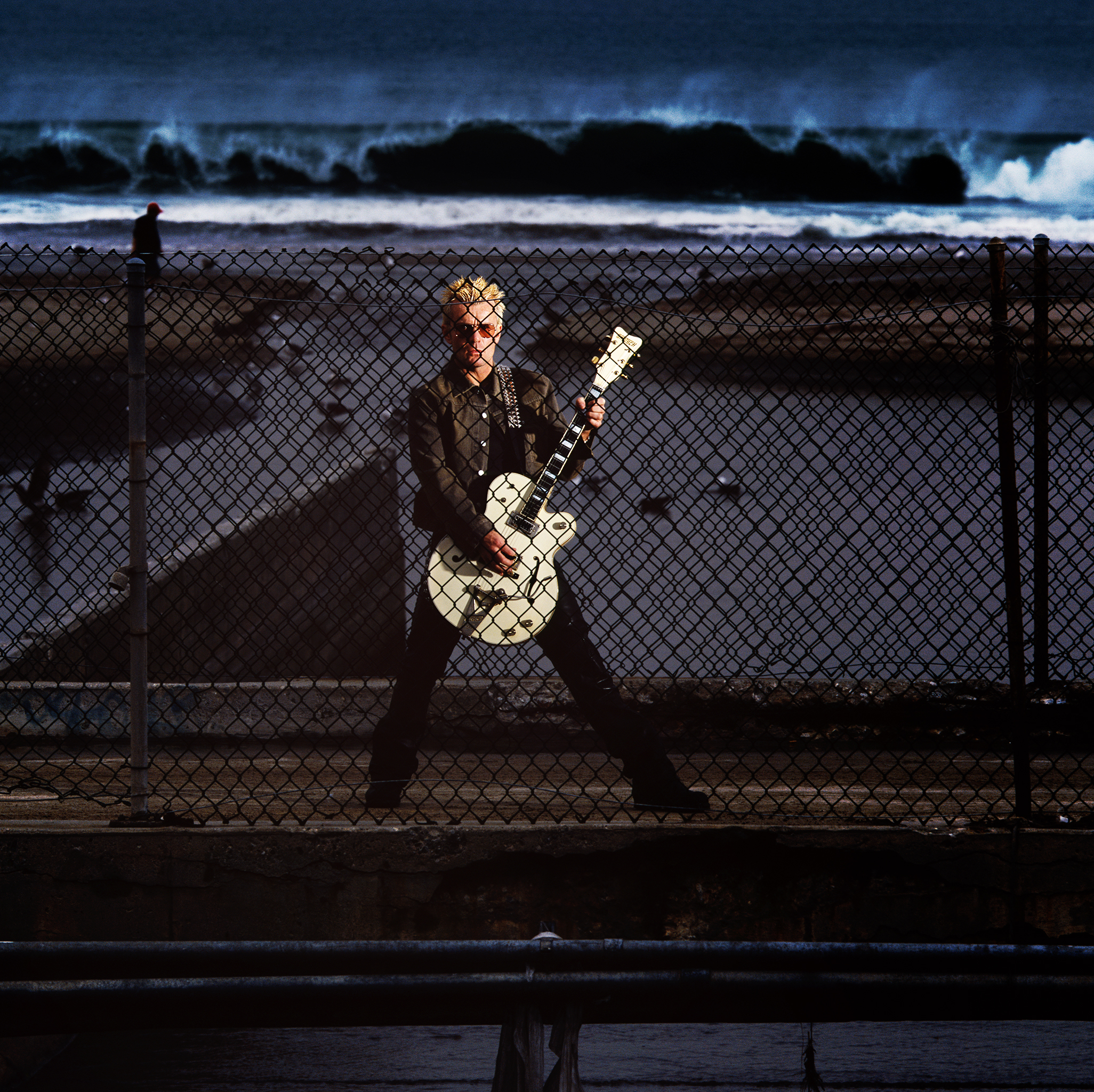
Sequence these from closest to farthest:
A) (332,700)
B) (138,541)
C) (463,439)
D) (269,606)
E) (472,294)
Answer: (138,541)
(472,294)
(463,439)
(332,700)
(269,606)

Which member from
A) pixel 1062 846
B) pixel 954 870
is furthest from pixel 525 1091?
pixel 1062 846

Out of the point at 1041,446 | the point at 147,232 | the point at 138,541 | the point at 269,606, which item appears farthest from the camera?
the point at 147,232

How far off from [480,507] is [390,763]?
3.93 feet

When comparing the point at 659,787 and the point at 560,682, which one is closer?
the point at 659,787

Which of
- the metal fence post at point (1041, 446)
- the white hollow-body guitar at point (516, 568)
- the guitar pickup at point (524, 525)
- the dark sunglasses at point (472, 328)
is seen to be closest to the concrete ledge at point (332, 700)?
the metal fence post at point (1041, 446)

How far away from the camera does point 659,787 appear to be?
459 centimetres

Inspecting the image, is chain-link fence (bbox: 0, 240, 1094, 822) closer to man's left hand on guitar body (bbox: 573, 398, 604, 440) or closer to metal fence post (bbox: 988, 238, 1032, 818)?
metal fence post (bbox: 988, 238, 1032, 818)

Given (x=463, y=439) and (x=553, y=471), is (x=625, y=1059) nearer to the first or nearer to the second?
(x=553, y=471)

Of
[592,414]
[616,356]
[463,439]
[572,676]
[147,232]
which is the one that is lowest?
[572,676]

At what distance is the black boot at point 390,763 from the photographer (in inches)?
184

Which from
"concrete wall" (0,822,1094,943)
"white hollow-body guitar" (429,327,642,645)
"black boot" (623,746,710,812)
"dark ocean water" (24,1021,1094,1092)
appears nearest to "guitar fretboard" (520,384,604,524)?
"white hollow-body guitar" (429,327,642,645)

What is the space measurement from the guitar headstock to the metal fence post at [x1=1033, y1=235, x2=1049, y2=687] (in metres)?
1.65

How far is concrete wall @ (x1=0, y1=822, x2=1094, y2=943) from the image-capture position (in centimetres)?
425

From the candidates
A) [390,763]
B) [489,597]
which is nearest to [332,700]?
[390,763]
